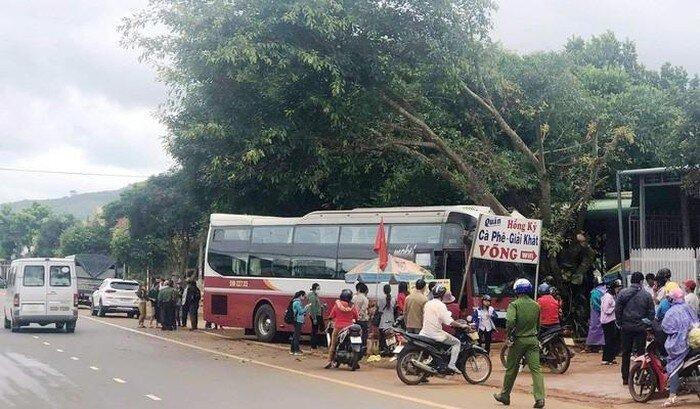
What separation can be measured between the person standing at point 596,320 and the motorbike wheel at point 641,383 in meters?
6.40

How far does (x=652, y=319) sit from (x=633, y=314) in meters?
0.34

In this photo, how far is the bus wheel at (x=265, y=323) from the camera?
2439 cm

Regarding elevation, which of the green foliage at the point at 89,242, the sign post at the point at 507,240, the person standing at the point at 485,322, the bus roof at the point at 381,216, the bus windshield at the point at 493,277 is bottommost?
the person standing at the point at 485,322

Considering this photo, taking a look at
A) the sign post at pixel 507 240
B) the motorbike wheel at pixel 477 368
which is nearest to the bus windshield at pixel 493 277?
the sign post at pixel 507 240

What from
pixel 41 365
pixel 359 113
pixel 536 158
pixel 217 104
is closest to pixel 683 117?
pixel 536 158

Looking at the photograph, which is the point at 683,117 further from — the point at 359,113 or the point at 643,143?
the point at 643,143

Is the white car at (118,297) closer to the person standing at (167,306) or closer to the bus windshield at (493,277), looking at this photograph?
the person standing at (167,306)

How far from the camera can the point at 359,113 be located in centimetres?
2002

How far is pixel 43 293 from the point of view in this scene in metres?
25.7

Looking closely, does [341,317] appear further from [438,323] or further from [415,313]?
[438,323]

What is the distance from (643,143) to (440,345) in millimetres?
15385

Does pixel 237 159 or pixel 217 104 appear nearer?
pixel 217 104

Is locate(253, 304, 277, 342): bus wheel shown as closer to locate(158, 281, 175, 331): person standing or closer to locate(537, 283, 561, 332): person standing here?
locate(158, 281, 175, 331): person standing

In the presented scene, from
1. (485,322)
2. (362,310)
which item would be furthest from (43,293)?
(485,322)
